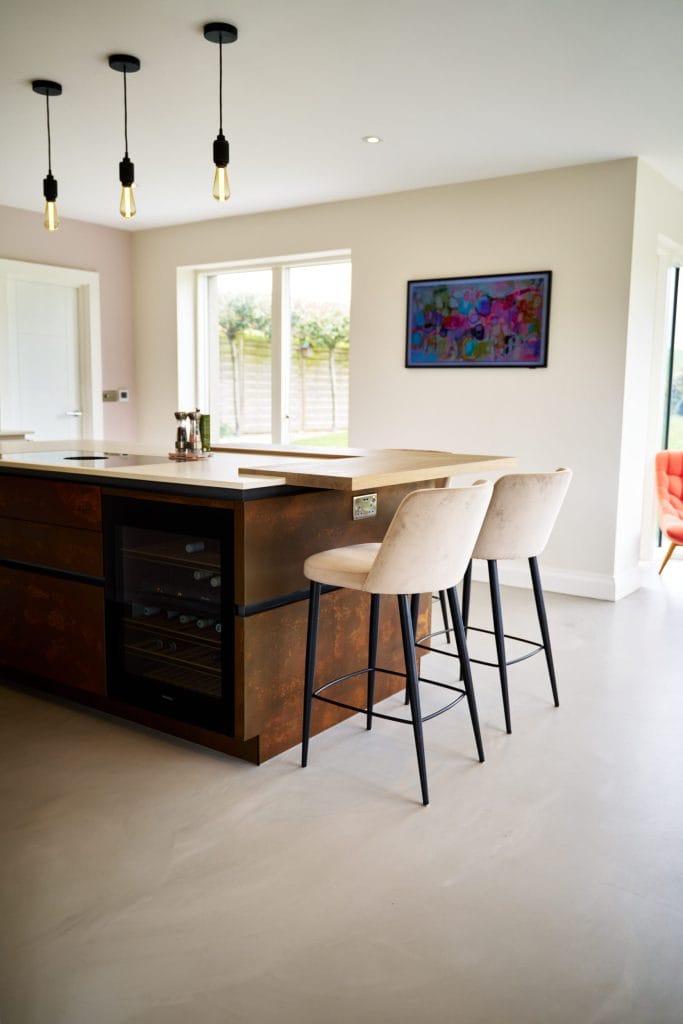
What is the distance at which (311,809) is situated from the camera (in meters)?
2.41

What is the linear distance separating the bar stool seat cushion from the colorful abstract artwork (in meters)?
2.93

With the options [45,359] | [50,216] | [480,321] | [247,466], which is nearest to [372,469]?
[247,466]

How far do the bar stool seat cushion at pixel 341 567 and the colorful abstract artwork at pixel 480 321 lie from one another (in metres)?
2.93

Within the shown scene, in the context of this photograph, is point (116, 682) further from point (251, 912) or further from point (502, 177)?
point (502, 177)

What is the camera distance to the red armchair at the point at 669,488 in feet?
17.8

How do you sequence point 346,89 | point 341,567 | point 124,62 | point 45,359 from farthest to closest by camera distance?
point 45,359 → point 346,89 → point 124,62 → point 341,567

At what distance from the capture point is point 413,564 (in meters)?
2.43

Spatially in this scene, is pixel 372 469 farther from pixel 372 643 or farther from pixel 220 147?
pixel 220 147

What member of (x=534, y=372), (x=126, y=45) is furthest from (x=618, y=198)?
(x=126, y=45)

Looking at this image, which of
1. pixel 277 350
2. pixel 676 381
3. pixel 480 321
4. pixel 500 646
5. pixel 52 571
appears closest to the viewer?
pixel 500 646

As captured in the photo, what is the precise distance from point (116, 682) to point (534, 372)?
3361mm

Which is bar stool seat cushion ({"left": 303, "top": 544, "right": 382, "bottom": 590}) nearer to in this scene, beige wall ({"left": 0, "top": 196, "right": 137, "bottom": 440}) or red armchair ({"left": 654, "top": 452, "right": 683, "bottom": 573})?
red armchair ({"left": 654, "top": 452, "right": 683, "bottom": 573})

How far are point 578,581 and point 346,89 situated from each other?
3129mm

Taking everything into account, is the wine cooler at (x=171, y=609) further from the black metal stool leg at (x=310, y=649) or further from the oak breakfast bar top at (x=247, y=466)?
the black metal stool leg at (x=310, y=649)
